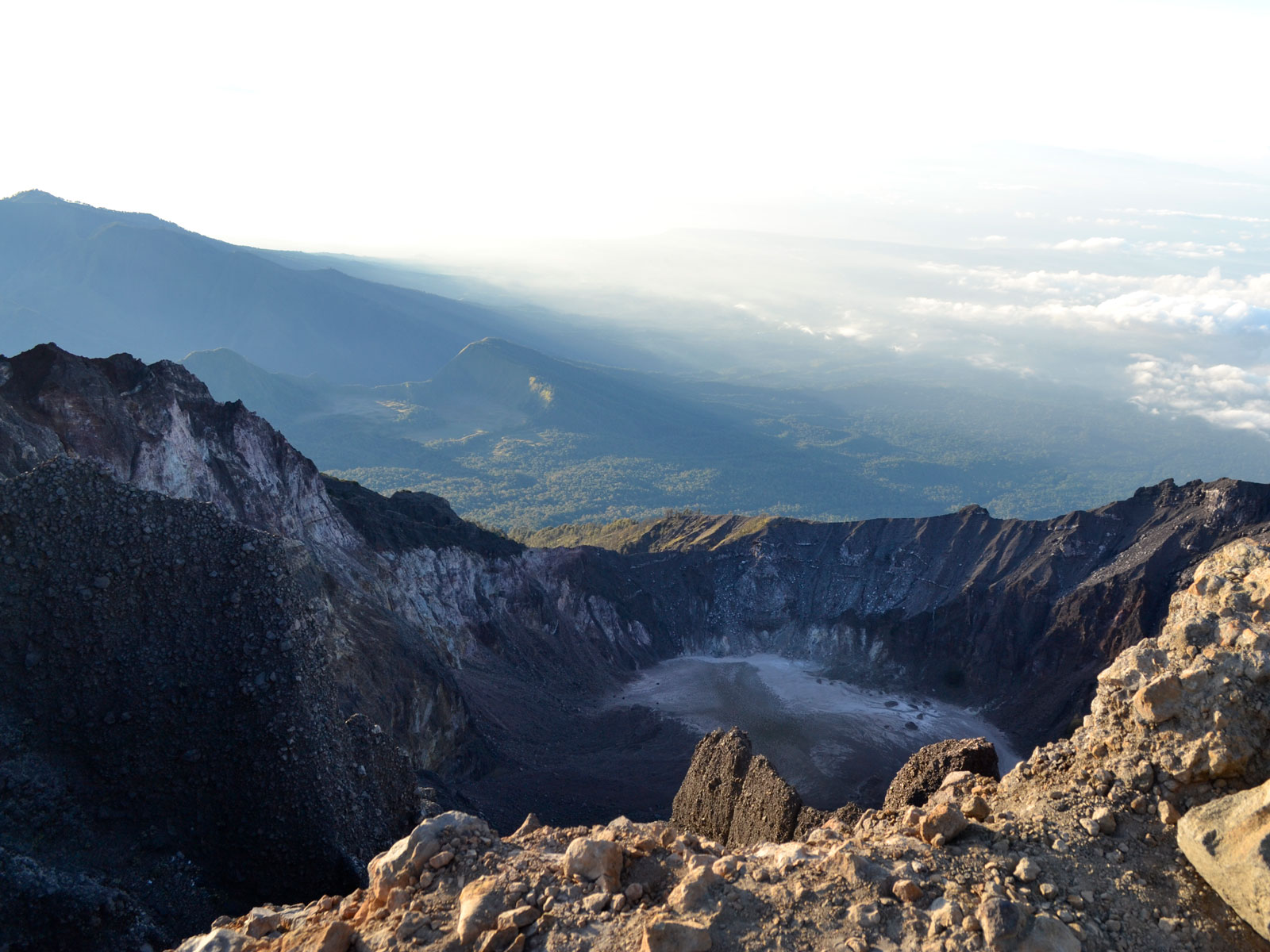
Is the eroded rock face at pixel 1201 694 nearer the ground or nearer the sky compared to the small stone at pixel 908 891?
nearer the sky

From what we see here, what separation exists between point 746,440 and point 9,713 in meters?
177

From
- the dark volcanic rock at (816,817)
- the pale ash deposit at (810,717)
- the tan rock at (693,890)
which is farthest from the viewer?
the pale ash deposit at (810,717)

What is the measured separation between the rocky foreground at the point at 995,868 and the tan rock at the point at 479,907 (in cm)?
2

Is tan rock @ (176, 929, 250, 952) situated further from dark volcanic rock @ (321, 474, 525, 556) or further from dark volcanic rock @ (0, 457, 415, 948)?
dark volcanic rock @ (321, 474, 525, 556)

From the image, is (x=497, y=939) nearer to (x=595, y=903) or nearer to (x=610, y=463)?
(x=595, y=903)

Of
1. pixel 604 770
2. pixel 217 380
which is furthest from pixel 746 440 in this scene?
pixel 604 770

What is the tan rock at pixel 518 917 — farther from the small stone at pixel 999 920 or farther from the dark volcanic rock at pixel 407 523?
the dark volcanic rock at pixel 407 523

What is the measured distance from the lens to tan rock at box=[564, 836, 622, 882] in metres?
10.2

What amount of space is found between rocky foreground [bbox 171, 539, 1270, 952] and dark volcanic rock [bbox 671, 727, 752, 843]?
1337 cm

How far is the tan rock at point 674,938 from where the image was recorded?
8.61 meters

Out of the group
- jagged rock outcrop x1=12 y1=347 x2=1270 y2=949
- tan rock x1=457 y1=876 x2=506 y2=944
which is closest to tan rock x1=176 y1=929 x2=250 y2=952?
tan rock x1=457 y1=876 x2=506 y2=944

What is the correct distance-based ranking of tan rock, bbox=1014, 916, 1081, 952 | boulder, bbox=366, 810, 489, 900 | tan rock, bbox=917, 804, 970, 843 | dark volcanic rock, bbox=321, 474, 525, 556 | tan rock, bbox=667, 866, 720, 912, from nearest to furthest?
tan rock, bbox=1014, 916, 1081, 952 → tan rock, bbox=667, 866, 720, 912 → tan rock, bbox=917, 804, 970, 843 → boulder, bbox=366, 810, 489, 900 → dark volcanic rock, bbox=321, 474, 525, 556

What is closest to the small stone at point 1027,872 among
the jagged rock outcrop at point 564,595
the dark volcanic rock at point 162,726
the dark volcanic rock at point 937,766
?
the jagged rock outcrop at point 564,595

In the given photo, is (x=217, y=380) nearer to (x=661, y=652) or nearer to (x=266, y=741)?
(x=661, y=652)
